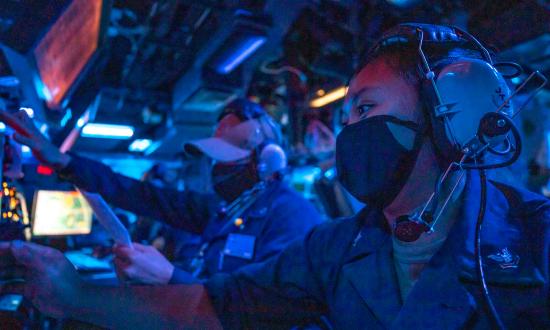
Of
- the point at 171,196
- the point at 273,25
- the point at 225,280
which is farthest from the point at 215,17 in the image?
the point at 225,280

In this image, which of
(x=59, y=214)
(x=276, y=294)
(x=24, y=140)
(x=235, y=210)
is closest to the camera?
(x=276, y=294)

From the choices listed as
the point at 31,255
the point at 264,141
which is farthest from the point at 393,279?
the point at 264,141

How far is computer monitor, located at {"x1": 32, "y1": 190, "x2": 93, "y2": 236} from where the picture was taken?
5.67 feet

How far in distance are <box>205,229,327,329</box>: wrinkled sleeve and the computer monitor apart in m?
0.83

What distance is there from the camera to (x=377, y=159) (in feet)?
3.58

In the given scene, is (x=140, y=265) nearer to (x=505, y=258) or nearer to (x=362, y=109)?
(x=362, y=109)

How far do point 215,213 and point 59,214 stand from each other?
30.8 inches

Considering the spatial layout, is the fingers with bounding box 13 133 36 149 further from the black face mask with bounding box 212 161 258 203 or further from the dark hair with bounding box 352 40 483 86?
the dark hair with bounding box 352 40 483 86

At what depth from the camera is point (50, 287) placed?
1057 millimetres

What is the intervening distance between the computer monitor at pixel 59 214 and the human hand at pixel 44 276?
723mm

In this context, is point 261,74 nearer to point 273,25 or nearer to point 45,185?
point 273,25

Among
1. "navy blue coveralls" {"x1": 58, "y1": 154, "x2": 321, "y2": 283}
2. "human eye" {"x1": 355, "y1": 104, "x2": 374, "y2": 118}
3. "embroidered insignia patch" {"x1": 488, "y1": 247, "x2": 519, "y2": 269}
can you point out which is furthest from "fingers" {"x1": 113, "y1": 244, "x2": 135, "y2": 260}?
"embroidered insignia patch" {"x1": 488, "y1": 247, "x2": 519, "y2": 269}

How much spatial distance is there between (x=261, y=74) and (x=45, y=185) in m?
3.48

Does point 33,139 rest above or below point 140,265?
above
